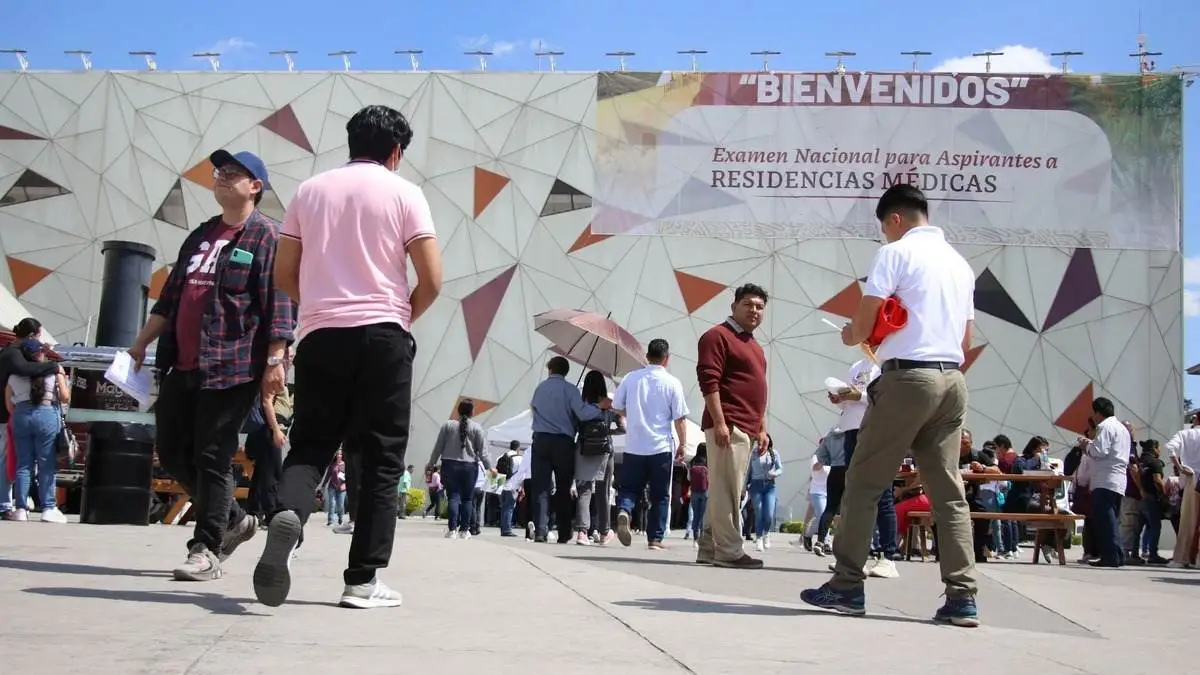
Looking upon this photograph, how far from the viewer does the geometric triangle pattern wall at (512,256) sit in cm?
2570

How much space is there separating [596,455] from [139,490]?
12.9 feet

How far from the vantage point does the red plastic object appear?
5.04 m

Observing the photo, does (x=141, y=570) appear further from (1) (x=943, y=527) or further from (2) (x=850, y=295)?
(2) (x=850, y=295)

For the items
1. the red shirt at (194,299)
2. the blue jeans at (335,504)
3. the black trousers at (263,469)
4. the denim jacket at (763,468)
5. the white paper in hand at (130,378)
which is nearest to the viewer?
the red shirt at (194,299)

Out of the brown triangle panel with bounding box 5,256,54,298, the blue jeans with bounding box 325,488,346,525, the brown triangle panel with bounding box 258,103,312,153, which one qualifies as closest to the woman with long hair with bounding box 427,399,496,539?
the blue jeans with bounding box 325,488,346,525

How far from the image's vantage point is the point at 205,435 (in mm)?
5160

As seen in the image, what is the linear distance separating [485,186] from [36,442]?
53.3 ft

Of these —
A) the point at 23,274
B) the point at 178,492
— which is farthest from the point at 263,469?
the point at 23,274

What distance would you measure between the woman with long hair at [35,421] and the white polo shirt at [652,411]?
15.6ft

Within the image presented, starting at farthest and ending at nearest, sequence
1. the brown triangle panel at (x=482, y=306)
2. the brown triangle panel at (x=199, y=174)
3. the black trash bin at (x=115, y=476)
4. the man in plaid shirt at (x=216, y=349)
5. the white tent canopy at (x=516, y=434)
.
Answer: the brown triangle panel at (x=199, y=174) < the brown triangle panel at (x=482, y=306) < the white tent canopy at (x=516, y=434) < the black trash bin at (x=115, y=476) < the man in plaid shirt at (x=216, y=349)

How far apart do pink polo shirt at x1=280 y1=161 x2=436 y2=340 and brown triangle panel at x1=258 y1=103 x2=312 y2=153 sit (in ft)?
76.3

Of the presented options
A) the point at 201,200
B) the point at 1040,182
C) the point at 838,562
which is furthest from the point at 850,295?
the point at 838,562

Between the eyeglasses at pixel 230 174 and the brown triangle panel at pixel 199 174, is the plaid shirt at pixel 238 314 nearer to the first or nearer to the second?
the eyeglasses at pixel 230 174

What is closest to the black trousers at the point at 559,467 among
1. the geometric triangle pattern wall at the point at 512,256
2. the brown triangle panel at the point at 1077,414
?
the geometric triangle pattern wall at the point at 512,256
